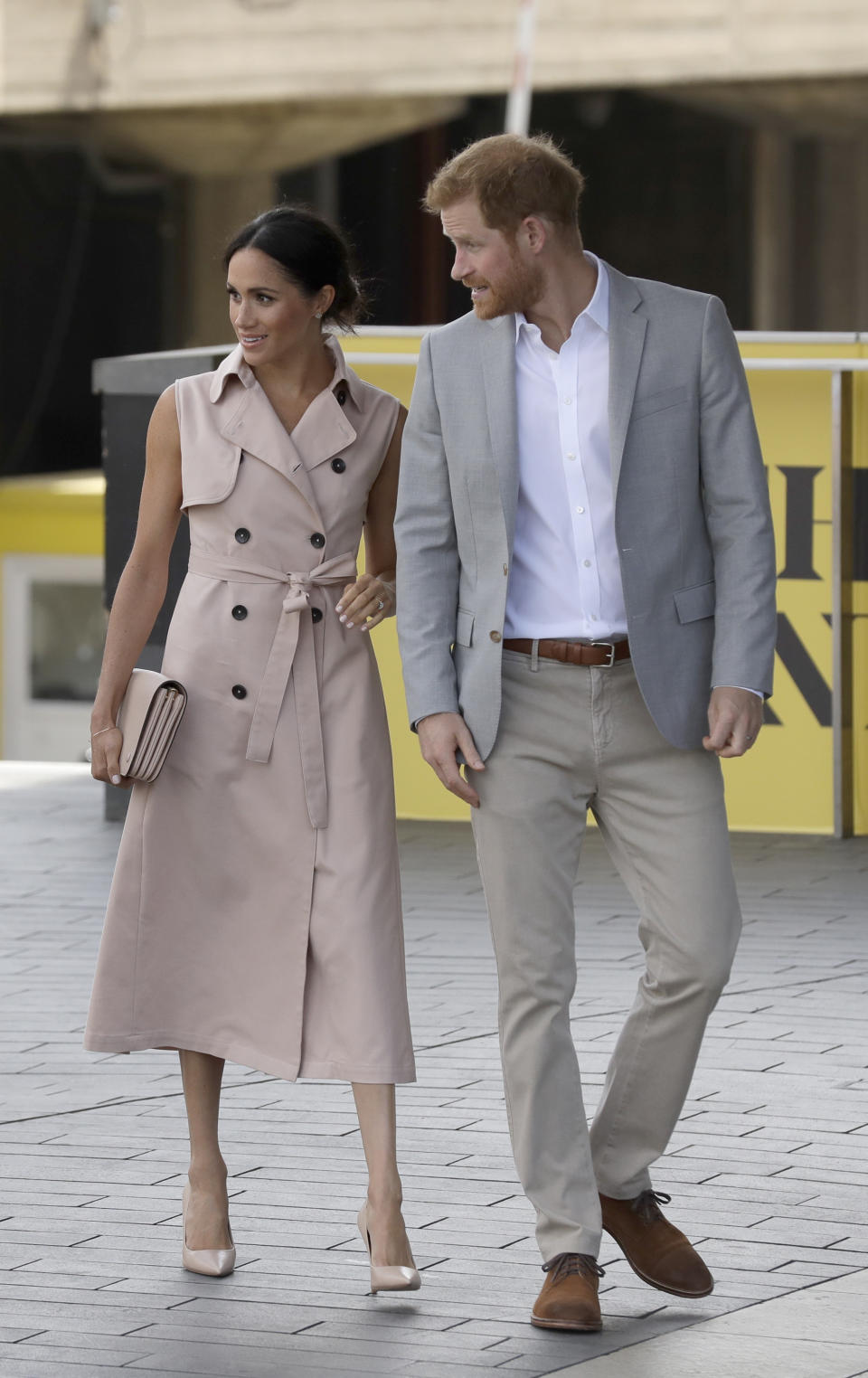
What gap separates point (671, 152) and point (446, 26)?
9.18 feet

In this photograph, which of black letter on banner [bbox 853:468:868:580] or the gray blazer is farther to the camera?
black letter on banner [bbox 853:468:868:580]

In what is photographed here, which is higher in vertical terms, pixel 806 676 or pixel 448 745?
pixel 448 745

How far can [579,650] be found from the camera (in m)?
3.73

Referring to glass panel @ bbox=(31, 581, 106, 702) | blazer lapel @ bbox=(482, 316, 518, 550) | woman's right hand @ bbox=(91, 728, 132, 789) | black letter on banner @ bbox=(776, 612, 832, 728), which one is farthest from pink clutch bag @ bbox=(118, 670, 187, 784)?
glass panel @ bbox=(31, 581, 106, 702)

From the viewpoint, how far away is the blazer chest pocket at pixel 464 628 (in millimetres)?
3775

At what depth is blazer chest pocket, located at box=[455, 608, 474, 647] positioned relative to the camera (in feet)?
12.4

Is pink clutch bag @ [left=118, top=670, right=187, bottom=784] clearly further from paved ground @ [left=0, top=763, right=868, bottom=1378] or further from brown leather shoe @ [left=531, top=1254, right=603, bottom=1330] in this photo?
brown leather shoe @ [left=531, top=1254, right=603, bottom=1330]

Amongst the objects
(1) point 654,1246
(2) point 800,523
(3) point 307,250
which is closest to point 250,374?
(3) point 307,250

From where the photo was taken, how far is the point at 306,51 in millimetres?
25062

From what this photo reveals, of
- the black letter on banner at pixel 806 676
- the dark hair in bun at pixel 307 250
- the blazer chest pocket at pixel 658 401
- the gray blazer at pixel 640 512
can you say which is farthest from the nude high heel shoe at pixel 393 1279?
the black letter on banner at pixel 806 676

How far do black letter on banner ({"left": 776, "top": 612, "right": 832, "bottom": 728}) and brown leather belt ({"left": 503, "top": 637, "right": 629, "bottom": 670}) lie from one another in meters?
4.96

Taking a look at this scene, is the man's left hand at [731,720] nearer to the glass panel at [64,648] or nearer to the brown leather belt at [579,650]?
the brown leather belt at [579,650]

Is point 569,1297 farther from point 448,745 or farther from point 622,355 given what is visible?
point 622,355

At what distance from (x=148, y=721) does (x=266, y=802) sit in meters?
0.25
